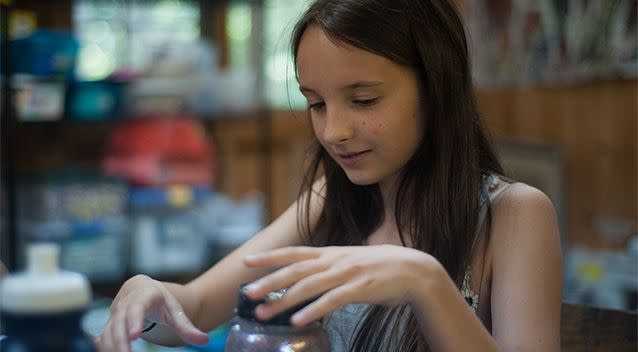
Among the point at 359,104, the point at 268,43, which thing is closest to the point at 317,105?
the point at 359,104

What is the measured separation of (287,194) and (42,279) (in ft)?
12.4

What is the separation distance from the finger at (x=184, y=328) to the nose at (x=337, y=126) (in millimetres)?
286

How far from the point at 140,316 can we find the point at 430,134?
0.50 metres

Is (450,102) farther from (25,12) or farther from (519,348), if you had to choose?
(25,12)

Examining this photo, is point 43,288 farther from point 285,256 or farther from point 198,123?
point 198,123

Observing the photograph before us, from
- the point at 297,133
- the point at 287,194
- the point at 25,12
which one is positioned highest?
the point at 25,12

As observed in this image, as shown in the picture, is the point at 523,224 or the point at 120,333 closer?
the point at 120,333

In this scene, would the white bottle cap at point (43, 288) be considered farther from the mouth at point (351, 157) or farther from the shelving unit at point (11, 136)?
the shelving unit at point (11, 136)

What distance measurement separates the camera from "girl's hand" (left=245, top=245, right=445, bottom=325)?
2.80ft

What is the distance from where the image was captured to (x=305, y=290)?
0.85 meters

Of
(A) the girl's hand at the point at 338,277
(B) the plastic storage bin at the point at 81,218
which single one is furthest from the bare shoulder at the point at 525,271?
(B) the plastic storage bin at the point at 81,218

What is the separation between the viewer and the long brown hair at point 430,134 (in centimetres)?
121

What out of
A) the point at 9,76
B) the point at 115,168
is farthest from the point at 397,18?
the point at 115,168

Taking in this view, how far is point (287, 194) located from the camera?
4430mm
